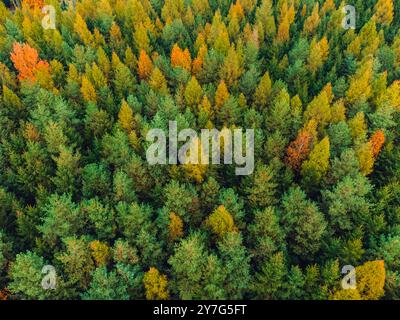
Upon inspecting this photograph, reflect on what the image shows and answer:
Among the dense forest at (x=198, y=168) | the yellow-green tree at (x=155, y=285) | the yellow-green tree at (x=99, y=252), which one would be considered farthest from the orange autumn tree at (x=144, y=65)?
the yellow-green tree at (x=155, y=285)

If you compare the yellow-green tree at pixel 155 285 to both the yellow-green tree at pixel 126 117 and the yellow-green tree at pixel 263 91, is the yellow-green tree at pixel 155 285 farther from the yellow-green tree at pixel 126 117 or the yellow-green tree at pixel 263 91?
the yellow-green tree at pixel 263 91

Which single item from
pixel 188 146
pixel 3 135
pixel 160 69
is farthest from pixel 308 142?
pixel 3 135

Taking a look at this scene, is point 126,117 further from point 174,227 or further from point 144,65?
point 174,227

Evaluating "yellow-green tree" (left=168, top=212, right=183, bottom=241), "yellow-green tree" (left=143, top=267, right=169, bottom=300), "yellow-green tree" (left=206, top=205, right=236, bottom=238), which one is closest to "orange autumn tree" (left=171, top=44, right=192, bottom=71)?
"yellow-green tree" (left=168, top=212, right=183, bottom=241)

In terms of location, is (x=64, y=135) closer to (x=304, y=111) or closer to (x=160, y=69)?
(x=160, y=69)

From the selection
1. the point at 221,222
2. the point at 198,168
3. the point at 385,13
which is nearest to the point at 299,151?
the point at 198,168

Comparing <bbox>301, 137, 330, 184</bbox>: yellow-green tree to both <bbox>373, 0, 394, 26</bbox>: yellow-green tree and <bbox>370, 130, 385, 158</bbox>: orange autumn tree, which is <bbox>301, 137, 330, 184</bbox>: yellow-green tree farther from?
<bbox>373, 0, 394, 26</bbox>: yellow-green tree
